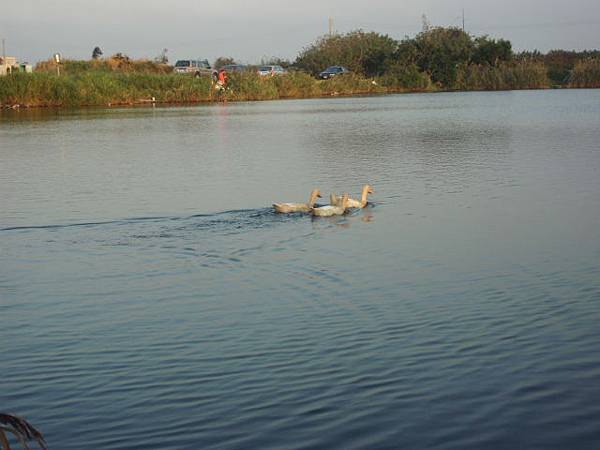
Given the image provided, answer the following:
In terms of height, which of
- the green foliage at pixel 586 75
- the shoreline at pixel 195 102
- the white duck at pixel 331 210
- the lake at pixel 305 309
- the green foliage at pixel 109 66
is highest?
the green foliage at pixel 109 66

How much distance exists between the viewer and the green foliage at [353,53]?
85.3m

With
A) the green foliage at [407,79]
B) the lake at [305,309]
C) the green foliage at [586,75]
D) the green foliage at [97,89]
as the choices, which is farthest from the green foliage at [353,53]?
the lake at [305,309]

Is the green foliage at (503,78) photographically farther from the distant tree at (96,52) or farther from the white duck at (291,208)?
the white duck at (291,208)

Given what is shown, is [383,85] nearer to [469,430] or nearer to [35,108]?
[35,108]

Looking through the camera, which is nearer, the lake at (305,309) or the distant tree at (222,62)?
the lake at (305,309)

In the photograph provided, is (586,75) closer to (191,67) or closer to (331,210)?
(191,67)

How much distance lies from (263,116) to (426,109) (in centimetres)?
897

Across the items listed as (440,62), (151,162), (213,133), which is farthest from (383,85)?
(151,162)

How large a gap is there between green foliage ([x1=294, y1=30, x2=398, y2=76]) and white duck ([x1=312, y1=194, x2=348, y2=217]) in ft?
227

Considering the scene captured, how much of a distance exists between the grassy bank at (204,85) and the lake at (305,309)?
3614 cm

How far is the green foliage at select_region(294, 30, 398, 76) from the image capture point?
85.3 meters

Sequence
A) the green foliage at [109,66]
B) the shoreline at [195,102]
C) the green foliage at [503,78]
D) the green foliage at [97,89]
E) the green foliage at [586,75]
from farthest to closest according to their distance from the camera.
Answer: the green foliage at [503,78]
the green foliage at [586,75]
the green foliage at [109,66]
the shoreline at [195,102]
the green foliage at [97,89]

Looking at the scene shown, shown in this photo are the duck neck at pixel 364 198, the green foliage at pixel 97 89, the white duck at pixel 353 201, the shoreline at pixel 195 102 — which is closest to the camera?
the white duck at pixel 353 201

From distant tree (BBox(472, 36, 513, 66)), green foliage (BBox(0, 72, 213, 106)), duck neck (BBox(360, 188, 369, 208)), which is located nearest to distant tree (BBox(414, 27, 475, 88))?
distant tree (BBox(472, 36, 513, 66))
